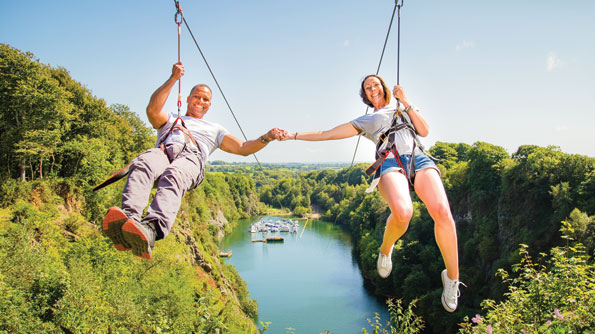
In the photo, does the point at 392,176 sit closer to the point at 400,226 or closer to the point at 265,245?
the point at 400,226

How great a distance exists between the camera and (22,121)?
17.0 metres

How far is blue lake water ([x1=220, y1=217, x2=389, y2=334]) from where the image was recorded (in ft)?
98.3

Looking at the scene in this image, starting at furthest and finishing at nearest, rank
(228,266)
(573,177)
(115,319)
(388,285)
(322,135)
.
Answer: (228,266), (388,285), (573,177), (115,319), (322,135)

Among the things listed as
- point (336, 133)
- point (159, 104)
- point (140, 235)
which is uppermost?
point (159, 104)

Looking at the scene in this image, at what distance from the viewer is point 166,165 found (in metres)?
3.26

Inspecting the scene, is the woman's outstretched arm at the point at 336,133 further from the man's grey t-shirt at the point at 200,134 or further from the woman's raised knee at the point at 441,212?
the woman's raised knee at the point at 441,212

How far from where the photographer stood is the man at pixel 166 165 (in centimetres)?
267

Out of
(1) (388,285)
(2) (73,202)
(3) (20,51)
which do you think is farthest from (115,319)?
(1) (388,285)

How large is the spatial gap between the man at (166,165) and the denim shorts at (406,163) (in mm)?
1199

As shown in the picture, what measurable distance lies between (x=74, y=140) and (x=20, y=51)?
15.6 feet

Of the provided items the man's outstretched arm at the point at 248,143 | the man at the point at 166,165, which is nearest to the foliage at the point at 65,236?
the man's outstretched arm at the point at 248,143

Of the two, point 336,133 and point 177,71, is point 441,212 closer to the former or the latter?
point 336,133

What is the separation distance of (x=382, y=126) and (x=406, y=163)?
46cm

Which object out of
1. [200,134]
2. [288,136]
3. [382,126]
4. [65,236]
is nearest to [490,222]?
[65,236]
